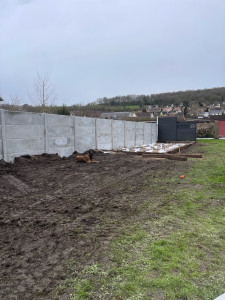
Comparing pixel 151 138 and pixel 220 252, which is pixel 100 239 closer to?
pixel 220 252

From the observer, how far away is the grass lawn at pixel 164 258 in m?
1.97

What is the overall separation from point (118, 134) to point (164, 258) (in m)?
12.7

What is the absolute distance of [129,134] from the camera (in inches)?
658

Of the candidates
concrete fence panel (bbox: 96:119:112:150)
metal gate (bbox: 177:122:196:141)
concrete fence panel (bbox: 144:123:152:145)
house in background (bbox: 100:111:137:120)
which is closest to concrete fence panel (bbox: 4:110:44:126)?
concrete fence panel (bbox: 96:119:112:150)

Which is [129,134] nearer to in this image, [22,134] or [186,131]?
[186,131]

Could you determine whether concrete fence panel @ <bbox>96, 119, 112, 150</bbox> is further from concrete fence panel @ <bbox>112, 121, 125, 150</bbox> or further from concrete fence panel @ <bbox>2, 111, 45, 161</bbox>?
concrete fence panel @ <bbox>2, 111, 45, 161</bbox>

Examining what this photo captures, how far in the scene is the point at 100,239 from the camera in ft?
9.48

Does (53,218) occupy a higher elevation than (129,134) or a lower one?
lower

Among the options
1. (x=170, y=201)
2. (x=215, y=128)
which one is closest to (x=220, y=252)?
(x=170, y=201)

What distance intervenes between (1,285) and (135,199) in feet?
9.74

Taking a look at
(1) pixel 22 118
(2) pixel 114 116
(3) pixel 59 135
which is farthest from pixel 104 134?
(2) pixel 114 116

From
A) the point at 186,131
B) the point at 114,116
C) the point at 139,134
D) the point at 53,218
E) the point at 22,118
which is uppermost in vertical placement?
the point at 114,116

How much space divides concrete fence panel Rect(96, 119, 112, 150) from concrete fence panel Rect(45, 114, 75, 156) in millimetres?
2271

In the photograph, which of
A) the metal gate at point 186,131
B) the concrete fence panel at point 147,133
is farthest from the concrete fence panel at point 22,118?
the metal gate at point 186,131
